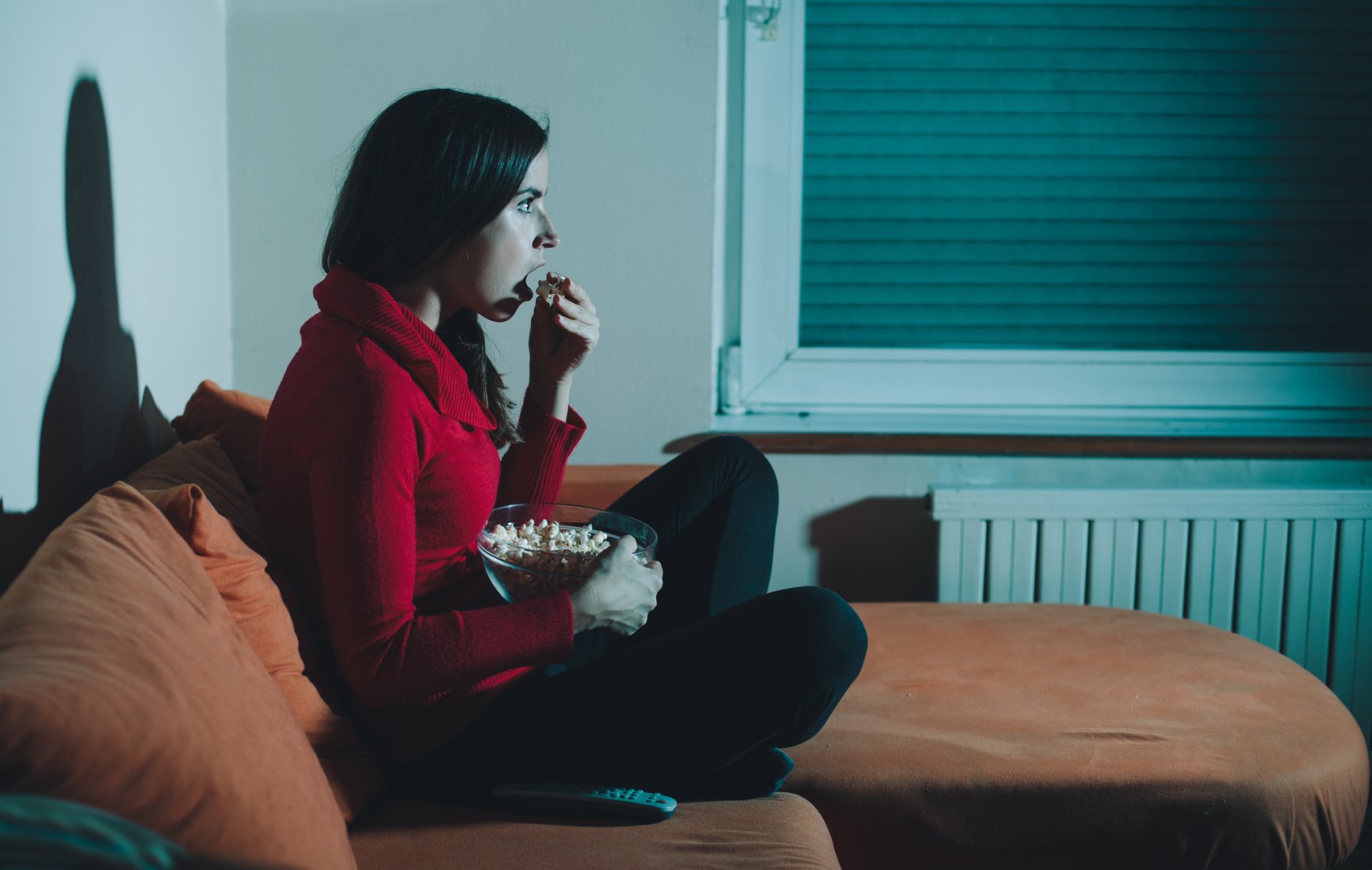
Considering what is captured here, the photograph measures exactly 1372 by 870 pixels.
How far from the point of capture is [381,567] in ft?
3.23

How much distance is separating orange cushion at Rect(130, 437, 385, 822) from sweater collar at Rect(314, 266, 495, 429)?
0.23 m

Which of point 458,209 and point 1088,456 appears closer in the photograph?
point 458,209

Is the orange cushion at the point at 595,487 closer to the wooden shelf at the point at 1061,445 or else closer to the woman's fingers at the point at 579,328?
the wooden shelf at the point at 1061,445

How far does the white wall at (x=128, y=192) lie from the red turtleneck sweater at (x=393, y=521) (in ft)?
0.81

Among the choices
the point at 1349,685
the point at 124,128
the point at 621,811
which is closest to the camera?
the point at 621,811

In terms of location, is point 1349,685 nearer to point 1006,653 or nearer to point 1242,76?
point 1006,653

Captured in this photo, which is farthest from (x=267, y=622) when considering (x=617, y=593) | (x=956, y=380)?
(x=956, y=380)

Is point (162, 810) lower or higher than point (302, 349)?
lower

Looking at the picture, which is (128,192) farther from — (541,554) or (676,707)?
(676,707)

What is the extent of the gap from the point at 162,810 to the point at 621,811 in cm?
54

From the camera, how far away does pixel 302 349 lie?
112 cm

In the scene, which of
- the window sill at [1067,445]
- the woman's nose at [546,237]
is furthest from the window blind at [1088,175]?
the woman's nose at [546,237]

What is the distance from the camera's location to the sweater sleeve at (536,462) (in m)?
1.49

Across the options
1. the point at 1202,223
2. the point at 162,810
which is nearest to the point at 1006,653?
the point at 1202,223
